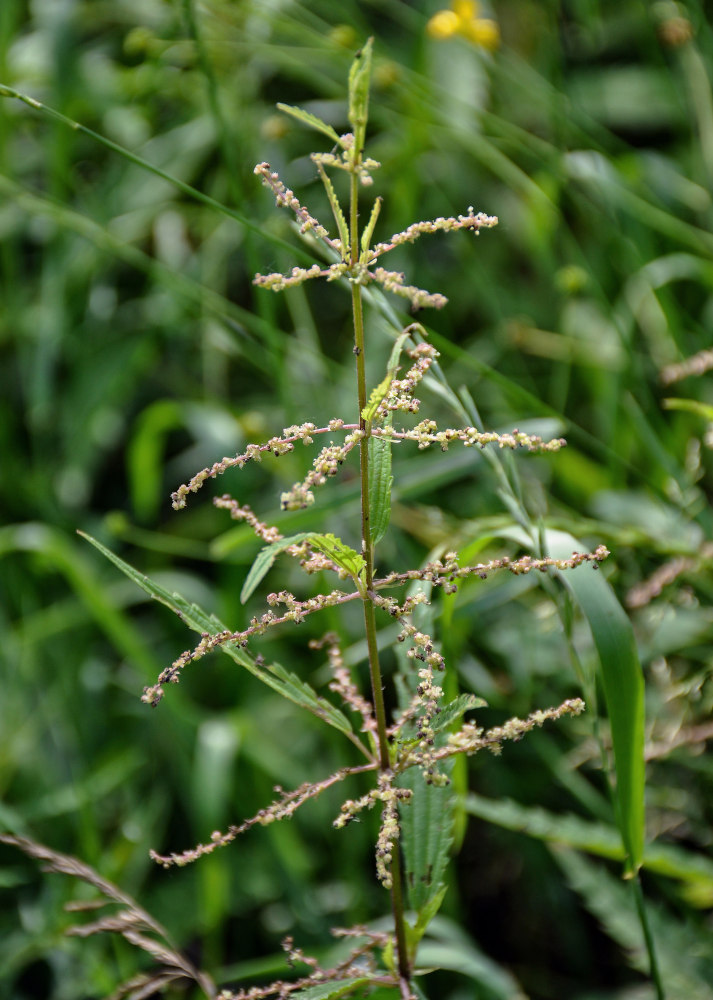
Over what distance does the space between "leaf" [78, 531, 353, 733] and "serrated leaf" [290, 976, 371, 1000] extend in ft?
0.67

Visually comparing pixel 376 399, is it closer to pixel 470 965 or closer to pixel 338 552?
pixel 338 552

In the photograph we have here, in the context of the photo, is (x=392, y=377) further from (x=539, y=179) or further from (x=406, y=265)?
(x=539, y=179)

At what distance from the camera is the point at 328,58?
206 cm

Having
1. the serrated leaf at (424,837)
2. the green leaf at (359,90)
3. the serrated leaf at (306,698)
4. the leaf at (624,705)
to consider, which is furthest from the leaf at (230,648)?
the green leaf at (359,90)

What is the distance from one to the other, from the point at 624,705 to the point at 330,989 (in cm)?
35

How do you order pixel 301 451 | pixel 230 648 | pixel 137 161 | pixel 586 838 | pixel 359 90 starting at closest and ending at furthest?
pixel 359 90, pixel 230 648, pixel 137 161, pixel 586 838, pixel 301 451

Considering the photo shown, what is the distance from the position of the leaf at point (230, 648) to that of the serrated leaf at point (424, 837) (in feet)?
0.41

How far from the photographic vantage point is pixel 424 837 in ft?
2.86

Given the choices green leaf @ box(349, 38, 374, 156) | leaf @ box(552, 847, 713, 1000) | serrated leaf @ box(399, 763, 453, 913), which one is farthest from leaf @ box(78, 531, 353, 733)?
leaf @ box(552, 847, 713, 1000)

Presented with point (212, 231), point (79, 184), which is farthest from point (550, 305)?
point (79, 184)

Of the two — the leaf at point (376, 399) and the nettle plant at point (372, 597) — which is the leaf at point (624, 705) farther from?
the leaf at point (376, 399)

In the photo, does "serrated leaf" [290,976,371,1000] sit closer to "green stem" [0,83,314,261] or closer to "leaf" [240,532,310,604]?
"leaf" [240,532,310,604]

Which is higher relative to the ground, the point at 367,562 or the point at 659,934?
the point at 367,562

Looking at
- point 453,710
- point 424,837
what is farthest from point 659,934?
point 453,710
